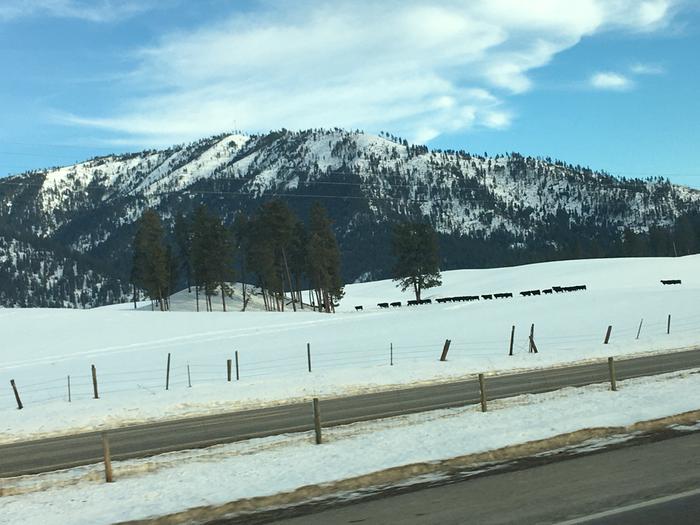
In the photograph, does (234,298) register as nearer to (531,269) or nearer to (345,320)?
(345,320)

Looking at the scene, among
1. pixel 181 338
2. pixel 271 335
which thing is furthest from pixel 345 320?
pixel 181 338

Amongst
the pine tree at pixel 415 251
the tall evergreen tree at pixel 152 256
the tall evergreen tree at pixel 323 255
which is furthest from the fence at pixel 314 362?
the tall evergreen tree at pixel 152 256

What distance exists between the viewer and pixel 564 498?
9.50 meters

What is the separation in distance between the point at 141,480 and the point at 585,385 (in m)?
14.5

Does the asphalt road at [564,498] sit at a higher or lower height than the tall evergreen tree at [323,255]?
lower

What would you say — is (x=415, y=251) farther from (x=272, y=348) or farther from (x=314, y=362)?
(x=314, y=362)

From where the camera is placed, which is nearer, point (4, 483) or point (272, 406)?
point (4, 483)

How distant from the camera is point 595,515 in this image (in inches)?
339

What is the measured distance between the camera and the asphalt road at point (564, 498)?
862 centimetres

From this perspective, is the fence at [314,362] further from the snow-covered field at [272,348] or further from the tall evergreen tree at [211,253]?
the tall evergreen tree at [211,253]

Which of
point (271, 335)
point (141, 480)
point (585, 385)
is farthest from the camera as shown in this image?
point (271, 335)

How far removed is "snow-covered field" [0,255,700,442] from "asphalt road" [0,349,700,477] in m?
3.41

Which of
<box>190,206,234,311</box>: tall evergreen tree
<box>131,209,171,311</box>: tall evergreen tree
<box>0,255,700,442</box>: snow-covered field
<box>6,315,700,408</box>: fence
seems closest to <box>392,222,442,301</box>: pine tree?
<box>190,206,234,311</box>: tall evergreen tree

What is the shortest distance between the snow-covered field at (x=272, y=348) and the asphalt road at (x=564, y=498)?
17579 millimetres
